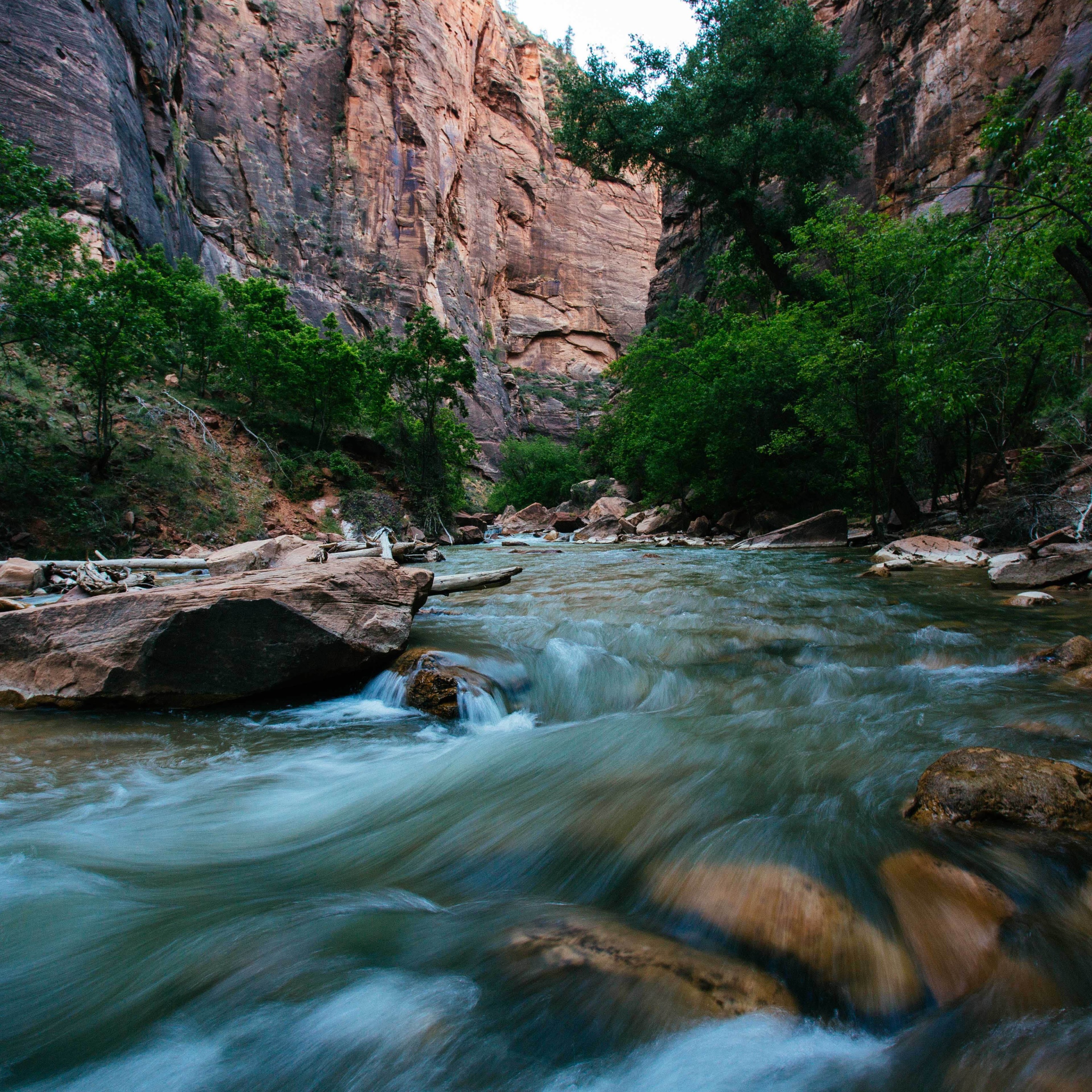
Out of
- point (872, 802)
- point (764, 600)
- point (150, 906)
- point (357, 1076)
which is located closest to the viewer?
point (357, 1076)

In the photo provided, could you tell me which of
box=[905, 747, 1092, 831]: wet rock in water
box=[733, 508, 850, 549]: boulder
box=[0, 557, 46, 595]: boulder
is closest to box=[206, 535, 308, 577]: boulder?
box=[0, 557, 46, 595]: boulder

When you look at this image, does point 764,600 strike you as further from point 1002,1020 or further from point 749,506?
point 749,506

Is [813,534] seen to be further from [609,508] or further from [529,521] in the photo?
[529,521]

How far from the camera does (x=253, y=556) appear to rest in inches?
351

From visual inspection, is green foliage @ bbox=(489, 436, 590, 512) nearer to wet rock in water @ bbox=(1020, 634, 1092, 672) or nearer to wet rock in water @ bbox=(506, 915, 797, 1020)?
wet rock in water @ bbox=(1020, 634, 1092, 672)

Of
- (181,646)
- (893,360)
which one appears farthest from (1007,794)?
(893,360)

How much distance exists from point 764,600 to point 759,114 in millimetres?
18014

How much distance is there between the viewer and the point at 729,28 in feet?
57.8

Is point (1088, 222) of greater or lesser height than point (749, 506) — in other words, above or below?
above

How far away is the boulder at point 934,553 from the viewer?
365 inches

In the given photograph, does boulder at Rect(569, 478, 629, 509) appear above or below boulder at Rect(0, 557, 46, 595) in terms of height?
above

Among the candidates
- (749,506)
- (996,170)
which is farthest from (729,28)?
(749,506)

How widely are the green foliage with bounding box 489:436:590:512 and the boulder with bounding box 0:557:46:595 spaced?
30710mm

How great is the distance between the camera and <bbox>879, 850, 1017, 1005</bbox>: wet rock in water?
1557 millimetres
